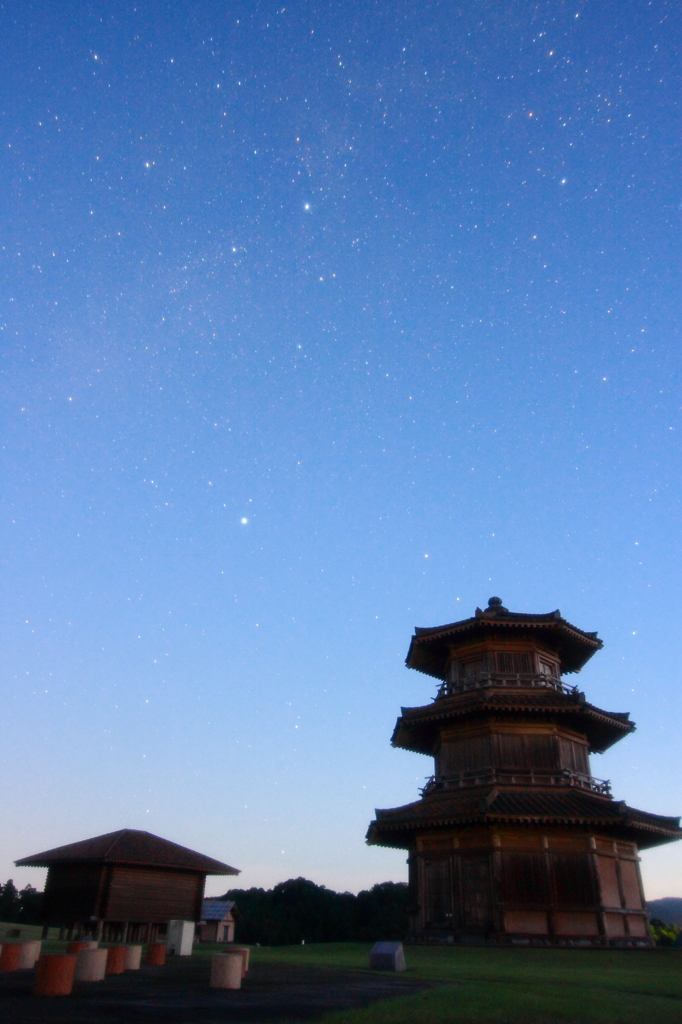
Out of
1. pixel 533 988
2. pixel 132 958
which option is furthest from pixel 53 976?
pixel 533 988

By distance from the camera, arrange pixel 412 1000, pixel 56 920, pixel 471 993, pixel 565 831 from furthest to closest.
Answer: pixel 56 920 → pixel 565 831 → pixel 471 993 → pixel 412 1000

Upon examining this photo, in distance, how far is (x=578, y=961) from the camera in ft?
58.3

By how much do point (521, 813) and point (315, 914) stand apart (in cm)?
9387

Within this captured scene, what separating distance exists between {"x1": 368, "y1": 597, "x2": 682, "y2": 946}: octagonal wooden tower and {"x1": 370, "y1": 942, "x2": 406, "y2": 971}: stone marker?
8604 millimetres

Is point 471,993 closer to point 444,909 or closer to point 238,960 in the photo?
point 238,960

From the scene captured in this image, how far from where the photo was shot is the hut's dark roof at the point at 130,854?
33.0 m

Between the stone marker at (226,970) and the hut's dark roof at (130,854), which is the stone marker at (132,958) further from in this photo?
the hut's dark roof at (130,854)

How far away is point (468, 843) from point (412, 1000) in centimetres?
1592

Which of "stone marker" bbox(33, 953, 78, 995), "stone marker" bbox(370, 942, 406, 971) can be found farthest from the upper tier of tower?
"stone marker" bbox(33, 953, 78, 995)

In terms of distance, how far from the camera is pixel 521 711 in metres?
26.0

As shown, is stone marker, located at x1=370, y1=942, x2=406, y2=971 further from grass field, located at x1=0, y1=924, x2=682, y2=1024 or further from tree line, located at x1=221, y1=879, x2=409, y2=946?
tree line, located at x1=221, y1=879, x2=409, y2=946

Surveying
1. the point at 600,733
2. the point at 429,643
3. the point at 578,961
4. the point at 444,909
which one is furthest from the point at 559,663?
the point at 578,961

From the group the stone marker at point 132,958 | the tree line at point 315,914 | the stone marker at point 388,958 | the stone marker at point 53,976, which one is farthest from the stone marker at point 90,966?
the tree line at point 315,914

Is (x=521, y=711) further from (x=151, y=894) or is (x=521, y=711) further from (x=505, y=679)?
(x=151, y=894)
